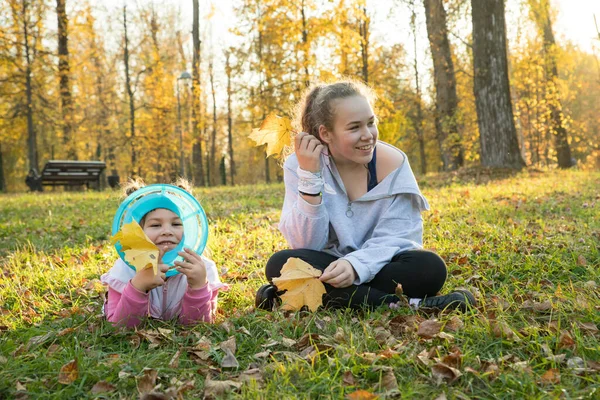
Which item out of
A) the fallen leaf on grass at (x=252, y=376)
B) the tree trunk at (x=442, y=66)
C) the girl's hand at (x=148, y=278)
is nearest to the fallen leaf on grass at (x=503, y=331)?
the fallen leaf on grass at (x=252, y=376)

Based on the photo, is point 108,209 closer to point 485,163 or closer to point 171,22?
point 485,163

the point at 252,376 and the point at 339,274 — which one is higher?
the point at 339,274

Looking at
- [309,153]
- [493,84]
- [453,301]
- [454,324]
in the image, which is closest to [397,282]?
[453,301]

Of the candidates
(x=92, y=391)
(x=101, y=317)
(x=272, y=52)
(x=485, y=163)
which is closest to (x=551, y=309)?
(x=92, y=391)

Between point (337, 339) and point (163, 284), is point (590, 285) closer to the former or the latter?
point (337, 339)

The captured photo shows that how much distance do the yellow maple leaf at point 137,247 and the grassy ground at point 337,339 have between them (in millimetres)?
369

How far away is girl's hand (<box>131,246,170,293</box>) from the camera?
2.34 m

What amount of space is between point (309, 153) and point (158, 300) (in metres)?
1.08

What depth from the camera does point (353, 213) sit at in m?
2.97

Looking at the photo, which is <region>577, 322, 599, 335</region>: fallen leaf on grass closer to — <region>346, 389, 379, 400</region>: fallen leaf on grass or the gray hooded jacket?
the gray hooded jacket

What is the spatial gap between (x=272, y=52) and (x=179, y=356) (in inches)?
474

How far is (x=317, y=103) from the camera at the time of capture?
117 inches

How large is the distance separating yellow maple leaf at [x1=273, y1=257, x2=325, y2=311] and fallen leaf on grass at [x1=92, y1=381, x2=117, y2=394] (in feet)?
3.03

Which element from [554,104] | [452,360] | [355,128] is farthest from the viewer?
[554,104]
